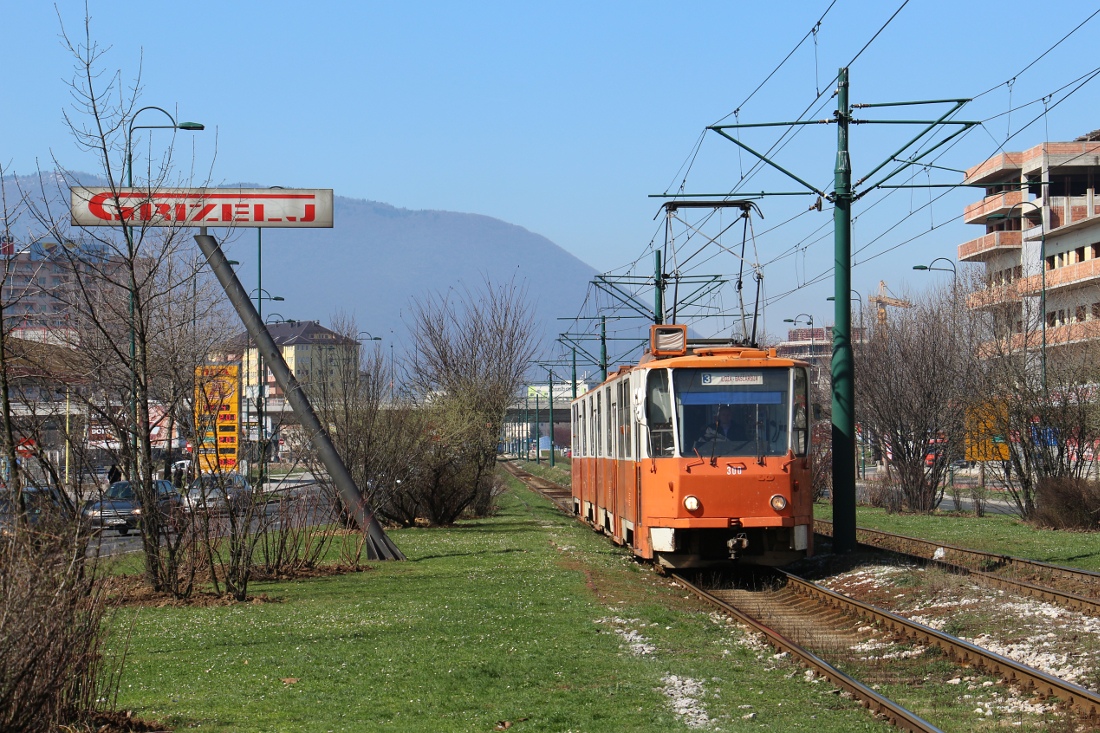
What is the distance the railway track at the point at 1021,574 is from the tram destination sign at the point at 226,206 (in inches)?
445

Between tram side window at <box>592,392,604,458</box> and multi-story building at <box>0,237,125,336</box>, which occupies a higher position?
multi-story building at <box>0,237,125,336</box>

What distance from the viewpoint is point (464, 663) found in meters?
10.7

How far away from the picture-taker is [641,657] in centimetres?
1120

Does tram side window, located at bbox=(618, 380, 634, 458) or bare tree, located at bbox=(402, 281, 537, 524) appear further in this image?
bare tree, located at bbox=(402, 281, 537, 524)

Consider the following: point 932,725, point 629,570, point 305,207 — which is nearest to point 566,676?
point 932,725

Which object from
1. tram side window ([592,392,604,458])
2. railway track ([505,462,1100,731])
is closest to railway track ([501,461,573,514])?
tram side window ([592,392,604,458])

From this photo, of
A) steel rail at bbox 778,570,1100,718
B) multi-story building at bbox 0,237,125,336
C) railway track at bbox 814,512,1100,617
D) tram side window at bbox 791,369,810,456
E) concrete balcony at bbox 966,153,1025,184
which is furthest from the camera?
concrete balcony at bbox 966,153,1025,184

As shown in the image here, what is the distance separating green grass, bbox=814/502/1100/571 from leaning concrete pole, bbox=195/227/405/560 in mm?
10493

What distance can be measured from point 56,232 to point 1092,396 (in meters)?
24.0

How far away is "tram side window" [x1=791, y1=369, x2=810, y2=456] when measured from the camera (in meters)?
17.2

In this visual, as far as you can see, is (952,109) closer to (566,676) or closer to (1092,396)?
(566,676)

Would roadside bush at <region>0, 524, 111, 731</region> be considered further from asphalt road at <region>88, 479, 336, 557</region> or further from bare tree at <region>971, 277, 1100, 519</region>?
bare tree at <region>971, 277, 1100, 519</region>

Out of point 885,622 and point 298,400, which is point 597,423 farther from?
point 885,622

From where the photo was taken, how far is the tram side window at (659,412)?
17.3 m
